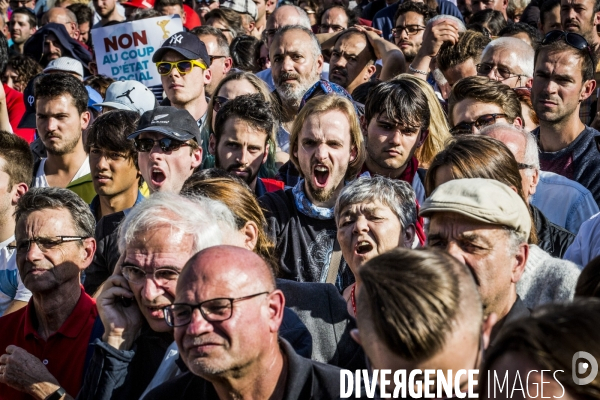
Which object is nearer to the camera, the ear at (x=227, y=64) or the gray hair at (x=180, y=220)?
the gray hair at (x=180, y=220)

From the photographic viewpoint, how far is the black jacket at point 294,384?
3.26 metres

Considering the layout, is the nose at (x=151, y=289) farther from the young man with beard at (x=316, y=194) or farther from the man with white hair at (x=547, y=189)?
the man with white hair at (x=547, y=189)

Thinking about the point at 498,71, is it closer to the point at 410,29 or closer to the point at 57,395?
the point at 410,29

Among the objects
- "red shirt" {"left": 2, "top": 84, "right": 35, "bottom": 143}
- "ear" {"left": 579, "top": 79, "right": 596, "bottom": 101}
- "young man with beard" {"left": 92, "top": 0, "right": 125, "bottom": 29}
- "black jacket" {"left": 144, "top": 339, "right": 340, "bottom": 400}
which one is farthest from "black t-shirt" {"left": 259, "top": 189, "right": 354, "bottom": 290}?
"young man with beard" {"left": 92, "top": 0, "right": 125, "bottom": 29}

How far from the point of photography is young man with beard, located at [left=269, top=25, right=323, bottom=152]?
7.46 metres

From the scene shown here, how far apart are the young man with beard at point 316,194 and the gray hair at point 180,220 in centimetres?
71

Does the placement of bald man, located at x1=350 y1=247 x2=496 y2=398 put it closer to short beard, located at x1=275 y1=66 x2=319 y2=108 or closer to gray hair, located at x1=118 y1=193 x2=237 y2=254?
gray hair, located at x1=118 y1=193 x2=237 y2=254

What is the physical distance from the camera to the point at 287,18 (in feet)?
30.3

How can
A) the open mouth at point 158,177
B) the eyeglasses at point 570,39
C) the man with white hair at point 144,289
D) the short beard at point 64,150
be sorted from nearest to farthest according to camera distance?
the man with white hair at point 144,289
the open mouth at point 158,177
the eyeglasses at point 570,39
the short beard at point 64,150

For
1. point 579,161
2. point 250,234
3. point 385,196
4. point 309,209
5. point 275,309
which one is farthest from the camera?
point 579,161

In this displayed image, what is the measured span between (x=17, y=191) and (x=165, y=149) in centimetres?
97

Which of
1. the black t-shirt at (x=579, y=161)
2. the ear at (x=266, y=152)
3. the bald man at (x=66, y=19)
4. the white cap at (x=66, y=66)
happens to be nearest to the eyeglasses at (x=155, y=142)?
the ear at (x=266, y=152)

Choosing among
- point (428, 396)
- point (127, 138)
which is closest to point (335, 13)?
point (127, 138)

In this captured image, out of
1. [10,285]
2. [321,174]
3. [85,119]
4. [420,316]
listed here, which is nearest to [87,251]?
[10,285]
